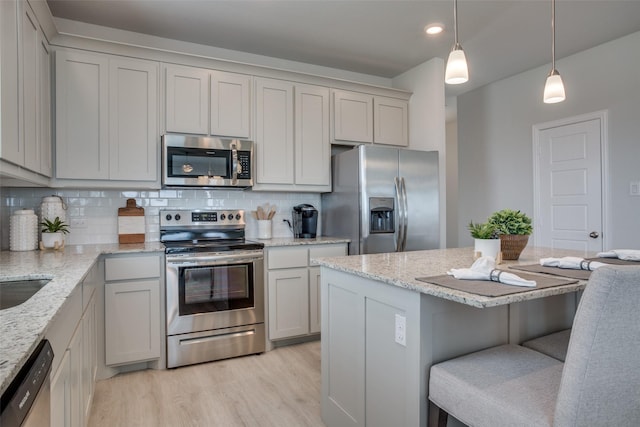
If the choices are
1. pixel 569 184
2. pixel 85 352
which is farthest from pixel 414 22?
pixel 85 352

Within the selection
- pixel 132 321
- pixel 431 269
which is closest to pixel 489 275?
pixel 431 269

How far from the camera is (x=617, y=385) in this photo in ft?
3.45

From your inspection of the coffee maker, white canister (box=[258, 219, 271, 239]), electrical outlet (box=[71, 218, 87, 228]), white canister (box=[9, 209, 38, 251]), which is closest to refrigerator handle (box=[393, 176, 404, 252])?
the coffee maker

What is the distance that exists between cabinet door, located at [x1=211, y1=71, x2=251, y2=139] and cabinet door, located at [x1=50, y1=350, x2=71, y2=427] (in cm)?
221

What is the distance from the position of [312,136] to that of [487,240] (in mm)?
2103

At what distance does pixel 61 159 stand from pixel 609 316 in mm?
3182

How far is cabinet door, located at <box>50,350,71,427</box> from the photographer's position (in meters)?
1.16

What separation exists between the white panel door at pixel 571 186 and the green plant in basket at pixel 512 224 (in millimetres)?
2363

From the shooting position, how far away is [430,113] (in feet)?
12.8

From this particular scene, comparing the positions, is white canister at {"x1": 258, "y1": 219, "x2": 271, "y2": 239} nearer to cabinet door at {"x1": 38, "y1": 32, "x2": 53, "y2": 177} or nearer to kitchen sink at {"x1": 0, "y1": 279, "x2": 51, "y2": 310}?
cabinet door at {"x1": 38, "y1": 32, "x2": 53, "y2": 177}

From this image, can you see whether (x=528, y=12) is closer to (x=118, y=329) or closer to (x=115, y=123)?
(x=115, y=123)

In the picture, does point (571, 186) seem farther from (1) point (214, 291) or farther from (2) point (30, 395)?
(2) point (30, 395)

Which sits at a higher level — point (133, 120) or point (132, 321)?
point (133, 120)

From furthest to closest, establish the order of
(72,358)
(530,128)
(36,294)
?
1. (530,128)
2. (72,358)
3. (36,294)
